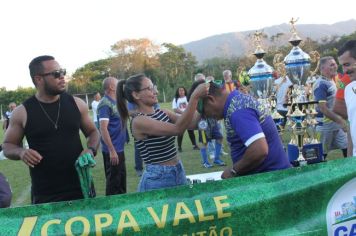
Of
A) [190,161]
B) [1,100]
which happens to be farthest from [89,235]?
[1,100]

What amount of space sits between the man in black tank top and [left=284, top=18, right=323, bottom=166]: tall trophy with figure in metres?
2.49

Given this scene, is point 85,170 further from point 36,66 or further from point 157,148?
point 36,66

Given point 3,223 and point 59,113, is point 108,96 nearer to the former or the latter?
point 59,113

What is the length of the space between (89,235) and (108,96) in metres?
3.34

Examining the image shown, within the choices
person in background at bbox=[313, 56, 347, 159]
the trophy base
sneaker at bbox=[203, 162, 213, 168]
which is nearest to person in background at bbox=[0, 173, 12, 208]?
the trophy base

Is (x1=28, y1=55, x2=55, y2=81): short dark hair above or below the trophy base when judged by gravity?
above

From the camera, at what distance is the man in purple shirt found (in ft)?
9.12

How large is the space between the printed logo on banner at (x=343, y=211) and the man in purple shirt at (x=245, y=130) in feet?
1.30

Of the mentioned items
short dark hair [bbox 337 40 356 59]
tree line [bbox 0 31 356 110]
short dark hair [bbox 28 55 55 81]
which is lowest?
tree line [bbox 0 31 356 110]

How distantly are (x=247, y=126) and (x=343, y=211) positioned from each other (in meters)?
0.91

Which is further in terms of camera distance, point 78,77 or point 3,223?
point 78,77

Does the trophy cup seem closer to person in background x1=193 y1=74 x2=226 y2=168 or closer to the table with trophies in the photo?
the table with trophies

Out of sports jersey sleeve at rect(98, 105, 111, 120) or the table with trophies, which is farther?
sports jersey sleeve at rect(98, 105, 111, 120)

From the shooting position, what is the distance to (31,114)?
135 inches
